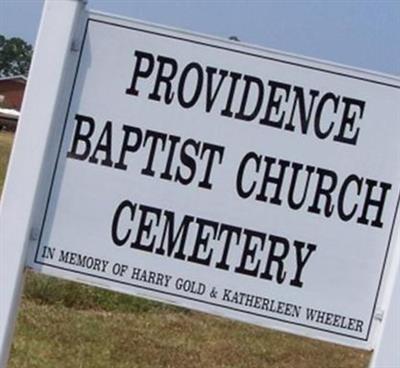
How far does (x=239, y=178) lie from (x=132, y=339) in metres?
4.18

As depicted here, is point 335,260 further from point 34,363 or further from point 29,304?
point 29,304

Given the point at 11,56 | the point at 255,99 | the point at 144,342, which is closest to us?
the point at 255,99

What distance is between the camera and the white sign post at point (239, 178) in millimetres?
3930

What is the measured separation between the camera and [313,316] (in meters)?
3.94

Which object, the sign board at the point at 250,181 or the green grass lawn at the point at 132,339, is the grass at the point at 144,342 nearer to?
the green grass lawn at the point at 132,339

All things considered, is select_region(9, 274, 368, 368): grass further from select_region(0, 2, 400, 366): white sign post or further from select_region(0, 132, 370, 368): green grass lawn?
select_region(0, 2, 400, 366): white sign post

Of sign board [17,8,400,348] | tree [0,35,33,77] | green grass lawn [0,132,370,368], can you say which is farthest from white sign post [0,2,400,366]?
tree [0,35,33,77]

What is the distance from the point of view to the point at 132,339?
7918 millimetres

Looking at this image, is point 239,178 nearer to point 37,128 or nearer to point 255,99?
point 255,99

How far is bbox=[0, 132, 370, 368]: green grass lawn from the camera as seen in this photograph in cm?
723

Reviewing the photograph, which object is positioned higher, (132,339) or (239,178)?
(239,178)

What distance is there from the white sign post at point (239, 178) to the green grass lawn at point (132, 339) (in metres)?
3.05

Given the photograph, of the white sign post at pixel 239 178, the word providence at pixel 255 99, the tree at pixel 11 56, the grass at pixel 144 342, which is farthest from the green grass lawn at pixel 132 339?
the tree at pixel 11 56

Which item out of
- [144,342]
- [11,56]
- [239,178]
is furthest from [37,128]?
[11,56]
